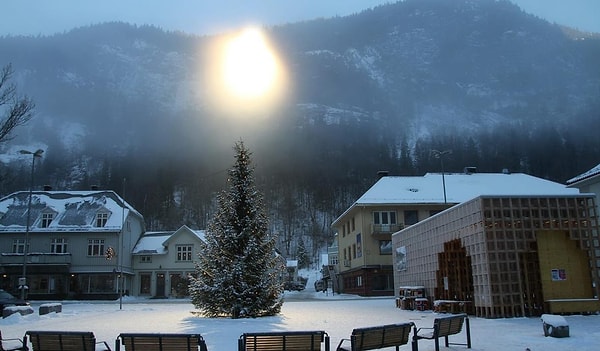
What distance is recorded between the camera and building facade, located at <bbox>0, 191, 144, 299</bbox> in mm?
51406

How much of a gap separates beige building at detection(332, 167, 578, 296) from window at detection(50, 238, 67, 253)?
98.9 feet

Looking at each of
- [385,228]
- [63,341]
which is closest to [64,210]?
[385,228]

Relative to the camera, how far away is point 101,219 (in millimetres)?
54000

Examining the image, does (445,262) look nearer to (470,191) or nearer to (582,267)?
(582,267)

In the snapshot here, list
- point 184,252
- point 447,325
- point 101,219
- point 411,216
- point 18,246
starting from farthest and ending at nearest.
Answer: point 184,252 < point 101,219 < point 18,246 < point 411,216 < point 447,325

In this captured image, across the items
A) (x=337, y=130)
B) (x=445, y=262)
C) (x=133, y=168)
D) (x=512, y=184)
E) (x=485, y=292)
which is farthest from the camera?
(x=337, y=130)

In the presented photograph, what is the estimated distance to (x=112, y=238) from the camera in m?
53.2

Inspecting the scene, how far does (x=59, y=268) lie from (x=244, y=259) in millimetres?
38007

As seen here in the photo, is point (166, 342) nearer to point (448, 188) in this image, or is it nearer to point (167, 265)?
point (448, 188)

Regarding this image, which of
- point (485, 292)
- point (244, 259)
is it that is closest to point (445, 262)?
point (485, 292)

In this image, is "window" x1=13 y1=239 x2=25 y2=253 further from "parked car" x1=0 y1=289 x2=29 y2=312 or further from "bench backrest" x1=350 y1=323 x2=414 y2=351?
"bench backrest" x1=350 y1=323 x2=414 y2=351

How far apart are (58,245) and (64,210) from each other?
408 centimetres

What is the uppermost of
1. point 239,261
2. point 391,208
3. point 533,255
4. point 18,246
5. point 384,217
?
point 391,208

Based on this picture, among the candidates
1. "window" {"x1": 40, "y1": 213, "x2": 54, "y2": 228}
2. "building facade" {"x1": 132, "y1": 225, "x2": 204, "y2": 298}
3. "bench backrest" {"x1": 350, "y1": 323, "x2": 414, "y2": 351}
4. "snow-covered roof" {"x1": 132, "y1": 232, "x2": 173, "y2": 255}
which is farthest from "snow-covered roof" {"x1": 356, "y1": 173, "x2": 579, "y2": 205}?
"bench backrest" {"x1": 350, "y1": 323, "x2": 414, "y2": 351}
